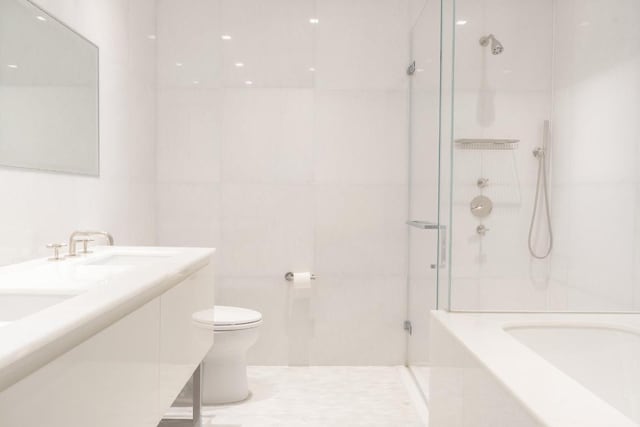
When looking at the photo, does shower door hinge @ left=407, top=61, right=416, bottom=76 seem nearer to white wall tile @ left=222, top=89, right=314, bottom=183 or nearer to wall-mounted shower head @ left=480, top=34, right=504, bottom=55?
white wall tile @ left=222, top=89, right=314, bottom=183

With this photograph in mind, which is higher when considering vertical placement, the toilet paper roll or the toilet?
the toilet paper roll

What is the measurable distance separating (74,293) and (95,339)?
198mm

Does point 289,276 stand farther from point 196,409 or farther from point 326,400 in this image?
point 196,409

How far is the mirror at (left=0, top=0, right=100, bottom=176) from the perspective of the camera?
1716 mm

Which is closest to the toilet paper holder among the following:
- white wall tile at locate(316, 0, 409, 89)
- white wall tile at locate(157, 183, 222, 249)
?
white wall tile at locate(157, 183, 222, 249)

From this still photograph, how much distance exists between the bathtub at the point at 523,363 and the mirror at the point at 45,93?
5.05 feet

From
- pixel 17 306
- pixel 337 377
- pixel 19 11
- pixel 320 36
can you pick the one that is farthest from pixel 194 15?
pixel 17 306

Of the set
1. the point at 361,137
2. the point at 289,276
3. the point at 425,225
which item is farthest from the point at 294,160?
the point at 425,225

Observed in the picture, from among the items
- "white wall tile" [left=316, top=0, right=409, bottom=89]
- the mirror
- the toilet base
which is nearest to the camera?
the mirror

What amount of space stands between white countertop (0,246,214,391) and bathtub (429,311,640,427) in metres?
0.84

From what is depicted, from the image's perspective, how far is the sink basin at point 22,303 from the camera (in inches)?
44.9

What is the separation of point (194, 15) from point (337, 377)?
233cm

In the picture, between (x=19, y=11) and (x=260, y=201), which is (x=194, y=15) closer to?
(x=260, y=201)

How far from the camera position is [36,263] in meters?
1.73
